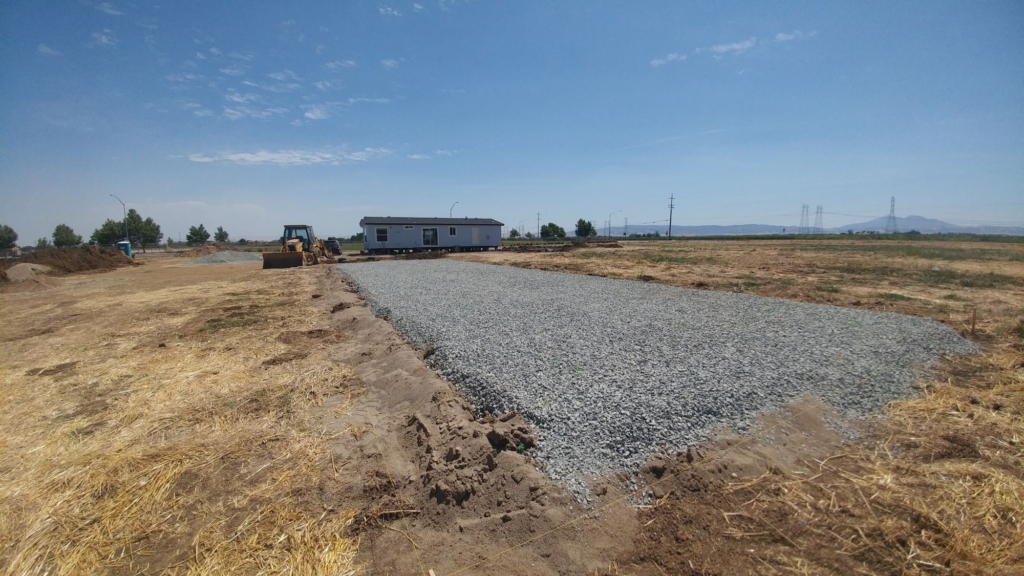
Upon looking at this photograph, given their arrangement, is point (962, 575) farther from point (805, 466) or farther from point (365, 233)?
point (365, 233)

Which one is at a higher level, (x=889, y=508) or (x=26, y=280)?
(x=26, y=280)

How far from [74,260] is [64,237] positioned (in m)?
56.3

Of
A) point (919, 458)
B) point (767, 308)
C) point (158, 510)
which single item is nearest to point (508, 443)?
point (158, 510)

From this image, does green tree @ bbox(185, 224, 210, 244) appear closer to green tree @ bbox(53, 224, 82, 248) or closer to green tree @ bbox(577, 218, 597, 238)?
green tree @ bbox(53, 224, 82, 248)

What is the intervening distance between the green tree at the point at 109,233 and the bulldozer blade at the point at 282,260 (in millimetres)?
50952

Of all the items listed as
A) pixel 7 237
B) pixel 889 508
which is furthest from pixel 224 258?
pixel 7 237

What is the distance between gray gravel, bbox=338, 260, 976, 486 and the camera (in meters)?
3.85

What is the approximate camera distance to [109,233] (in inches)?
2240

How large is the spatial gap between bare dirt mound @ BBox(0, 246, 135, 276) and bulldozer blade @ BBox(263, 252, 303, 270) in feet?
38.0

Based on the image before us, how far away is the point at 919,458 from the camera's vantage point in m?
3.50

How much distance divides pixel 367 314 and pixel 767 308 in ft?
31.1

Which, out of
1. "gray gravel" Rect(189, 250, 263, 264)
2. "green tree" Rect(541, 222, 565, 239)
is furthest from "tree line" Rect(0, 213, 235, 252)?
"green tree" Rect(541, 222, 565, 239)

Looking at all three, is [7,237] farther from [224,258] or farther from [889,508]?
[889,508]

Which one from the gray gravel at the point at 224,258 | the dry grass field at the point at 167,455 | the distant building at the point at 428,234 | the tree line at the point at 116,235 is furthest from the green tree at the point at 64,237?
the dry grass field at the point at 167,455
